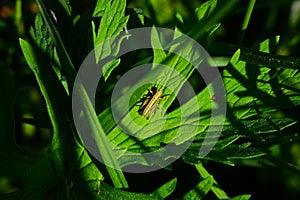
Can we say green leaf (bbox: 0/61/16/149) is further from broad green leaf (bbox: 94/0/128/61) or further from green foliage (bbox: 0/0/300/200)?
broad green leaf (bbox: 94/0/128/61)

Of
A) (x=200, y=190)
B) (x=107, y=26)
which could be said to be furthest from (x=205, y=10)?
(x=200, y=190)

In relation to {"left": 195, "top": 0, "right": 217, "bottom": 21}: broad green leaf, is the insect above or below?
below

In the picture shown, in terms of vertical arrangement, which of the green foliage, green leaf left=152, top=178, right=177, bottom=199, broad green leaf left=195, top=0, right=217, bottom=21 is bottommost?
green leaf left=152, top=178, right=177, bottom=199

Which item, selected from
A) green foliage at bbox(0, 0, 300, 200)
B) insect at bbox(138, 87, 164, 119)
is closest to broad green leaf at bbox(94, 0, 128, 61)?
green foliage at bbox(0, 0, 300, 200)

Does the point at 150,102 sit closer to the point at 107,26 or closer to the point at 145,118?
the point at 145,118

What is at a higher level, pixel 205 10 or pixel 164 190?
pixel 205 10

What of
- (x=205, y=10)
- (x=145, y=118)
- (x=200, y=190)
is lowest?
(x=200, y=190)
